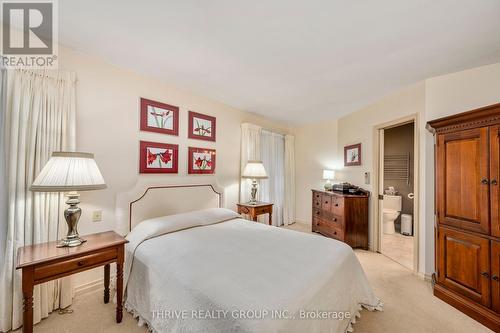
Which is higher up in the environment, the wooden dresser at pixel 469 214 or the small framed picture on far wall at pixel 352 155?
the small framed picture on far wall at pixel 352 155

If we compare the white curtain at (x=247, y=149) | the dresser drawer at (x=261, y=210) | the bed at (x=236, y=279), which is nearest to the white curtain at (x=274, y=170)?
the white curtain at (x=247, y=149)

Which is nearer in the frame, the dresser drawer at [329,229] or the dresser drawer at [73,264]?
the dresser drawer at [73,264]

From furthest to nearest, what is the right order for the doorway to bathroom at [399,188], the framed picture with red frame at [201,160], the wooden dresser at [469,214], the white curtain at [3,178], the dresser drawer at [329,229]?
the doorway to bathroom at [399,188] → the dresser drawer at [329,229] → the framed picture with red frame at [201,160] → the wooden dresser at [469,214] → the white curtain at [3,178]

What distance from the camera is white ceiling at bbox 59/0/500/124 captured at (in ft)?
4.94

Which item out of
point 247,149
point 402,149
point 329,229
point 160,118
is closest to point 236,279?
point 160,118

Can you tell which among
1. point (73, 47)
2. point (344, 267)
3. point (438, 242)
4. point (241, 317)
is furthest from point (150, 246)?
point (438, 242)

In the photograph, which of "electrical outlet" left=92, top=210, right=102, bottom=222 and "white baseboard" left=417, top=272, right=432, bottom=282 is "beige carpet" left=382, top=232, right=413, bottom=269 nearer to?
"white baseboard" left=417, top=272, right=432, bottom=282

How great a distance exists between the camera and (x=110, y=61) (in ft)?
7.54

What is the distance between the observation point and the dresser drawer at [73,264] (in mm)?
1450

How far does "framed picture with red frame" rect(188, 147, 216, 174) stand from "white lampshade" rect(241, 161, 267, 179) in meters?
0.60

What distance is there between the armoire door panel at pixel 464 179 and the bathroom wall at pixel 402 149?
286 centimetres

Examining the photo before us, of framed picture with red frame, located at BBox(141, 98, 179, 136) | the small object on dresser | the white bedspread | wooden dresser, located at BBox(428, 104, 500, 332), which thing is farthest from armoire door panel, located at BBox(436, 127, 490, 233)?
framed picture with red frame, located at BBox(141, 98, 179, 136)

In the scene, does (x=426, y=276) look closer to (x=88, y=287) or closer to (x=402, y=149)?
(x=402, y=149)

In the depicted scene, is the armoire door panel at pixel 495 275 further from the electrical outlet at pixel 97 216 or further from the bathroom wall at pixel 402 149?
the electrical outlet at pixel 97 216
